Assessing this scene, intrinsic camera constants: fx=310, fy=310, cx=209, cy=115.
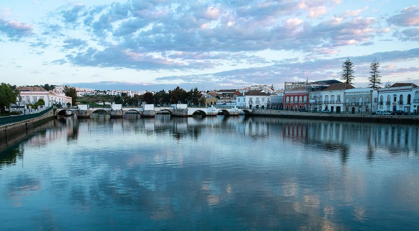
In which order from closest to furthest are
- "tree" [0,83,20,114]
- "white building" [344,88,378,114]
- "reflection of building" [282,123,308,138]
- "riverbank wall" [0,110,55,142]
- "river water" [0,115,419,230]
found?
"river water" [0,115,419,230], "riverbank wall" [0,110,55,142], "reflection of building" [282,123,308,138], "tree" [0,83,20,114], "white building" [344,88,378,114]

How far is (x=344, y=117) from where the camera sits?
5216 cm

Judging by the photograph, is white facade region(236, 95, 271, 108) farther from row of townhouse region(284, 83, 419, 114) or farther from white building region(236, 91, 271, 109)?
row of townhouse region(284, 83, 419, 114)

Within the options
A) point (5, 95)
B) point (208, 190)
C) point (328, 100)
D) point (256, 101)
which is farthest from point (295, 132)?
point (256, 101)

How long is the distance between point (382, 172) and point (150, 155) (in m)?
11.9

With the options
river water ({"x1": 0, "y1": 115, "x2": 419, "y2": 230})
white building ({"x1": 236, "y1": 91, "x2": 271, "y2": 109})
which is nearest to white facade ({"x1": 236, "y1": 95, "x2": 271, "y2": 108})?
white building ({"x1": 236, "y1": 91, "x2": 271, "y2": 109})

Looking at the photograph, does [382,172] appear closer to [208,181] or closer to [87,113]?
[208,181]

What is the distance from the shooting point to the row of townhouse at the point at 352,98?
47469 mm

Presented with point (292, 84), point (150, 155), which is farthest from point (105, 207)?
point (292, 84)

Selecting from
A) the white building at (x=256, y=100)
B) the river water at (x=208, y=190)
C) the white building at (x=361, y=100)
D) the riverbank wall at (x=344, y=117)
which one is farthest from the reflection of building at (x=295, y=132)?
the white building at (x=256, y=100)

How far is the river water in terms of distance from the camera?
846cm

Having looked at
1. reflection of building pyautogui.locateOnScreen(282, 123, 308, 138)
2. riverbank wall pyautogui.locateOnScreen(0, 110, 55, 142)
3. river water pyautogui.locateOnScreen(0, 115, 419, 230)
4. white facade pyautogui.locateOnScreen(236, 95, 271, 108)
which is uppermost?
white facade pyautogui.locateOnScreen(236, 95, 271, 108)

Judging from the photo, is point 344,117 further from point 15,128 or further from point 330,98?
point 15,128

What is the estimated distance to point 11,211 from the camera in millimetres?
9039

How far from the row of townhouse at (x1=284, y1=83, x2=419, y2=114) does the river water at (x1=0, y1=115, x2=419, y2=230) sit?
34.2 meters
